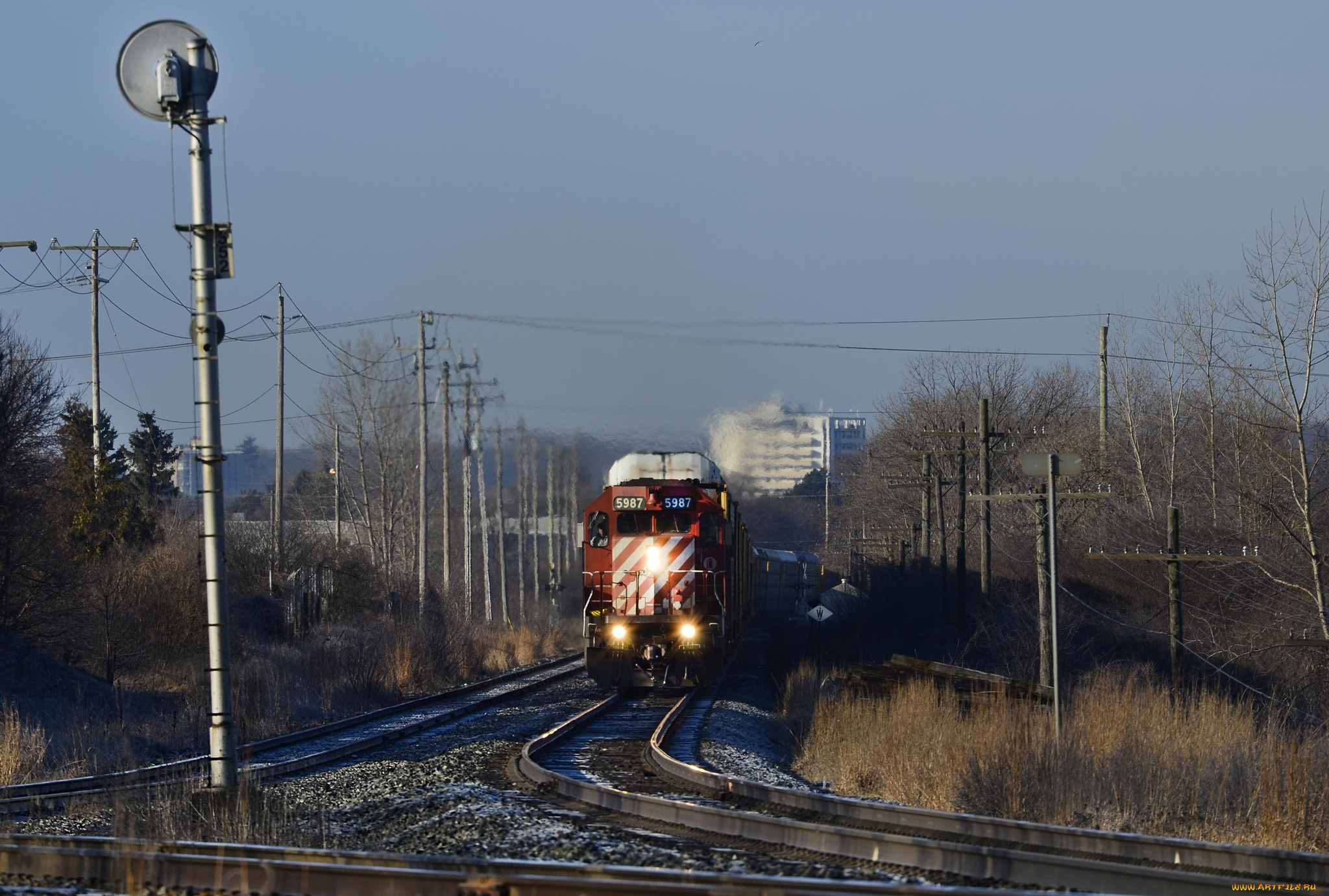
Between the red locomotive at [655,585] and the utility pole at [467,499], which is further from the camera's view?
the utility pole at [467,499]

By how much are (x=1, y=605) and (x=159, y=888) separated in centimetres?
1734

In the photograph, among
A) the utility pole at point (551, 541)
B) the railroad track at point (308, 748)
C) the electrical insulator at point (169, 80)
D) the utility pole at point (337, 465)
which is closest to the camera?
the electrical insulator at point (169, 80)

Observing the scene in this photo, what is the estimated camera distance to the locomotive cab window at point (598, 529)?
68.5 feet

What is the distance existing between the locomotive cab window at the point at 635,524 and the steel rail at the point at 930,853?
37.3ft

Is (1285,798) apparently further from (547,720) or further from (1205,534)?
(1205,534)

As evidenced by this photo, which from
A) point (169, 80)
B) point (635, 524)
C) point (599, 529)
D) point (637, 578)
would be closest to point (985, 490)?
point (635, 524)

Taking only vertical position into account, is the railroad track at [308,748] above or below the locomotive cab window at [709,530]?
below

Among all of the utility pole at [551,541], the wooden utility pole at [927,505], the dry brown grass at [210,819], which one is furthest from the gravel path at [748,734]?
the utility pole at [551,541]

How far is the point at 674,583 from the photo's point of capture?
2055 centimetres

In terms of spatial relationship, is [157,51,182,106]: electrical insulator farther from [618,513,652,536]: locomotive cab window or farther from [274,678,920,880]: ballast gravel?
[618,513,652,536]: locomotive cab window

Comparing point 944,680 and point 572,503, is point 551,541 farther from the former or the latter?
point 944,680

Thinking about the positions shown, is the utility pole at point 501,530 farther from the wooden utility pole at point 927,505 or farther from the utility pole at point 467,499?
the wooden utility pole at point 927,505

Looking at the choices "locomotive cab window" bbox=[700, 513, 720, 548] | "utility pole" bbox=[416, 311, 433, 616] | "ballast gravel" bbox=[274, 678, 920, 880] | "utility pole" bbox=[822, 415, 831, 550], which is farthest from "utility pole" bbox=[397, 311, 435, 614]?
"utility pole" bbox=[822, 415, 831, 550]

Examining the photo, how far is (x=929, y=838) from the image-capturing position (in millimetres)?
7715
